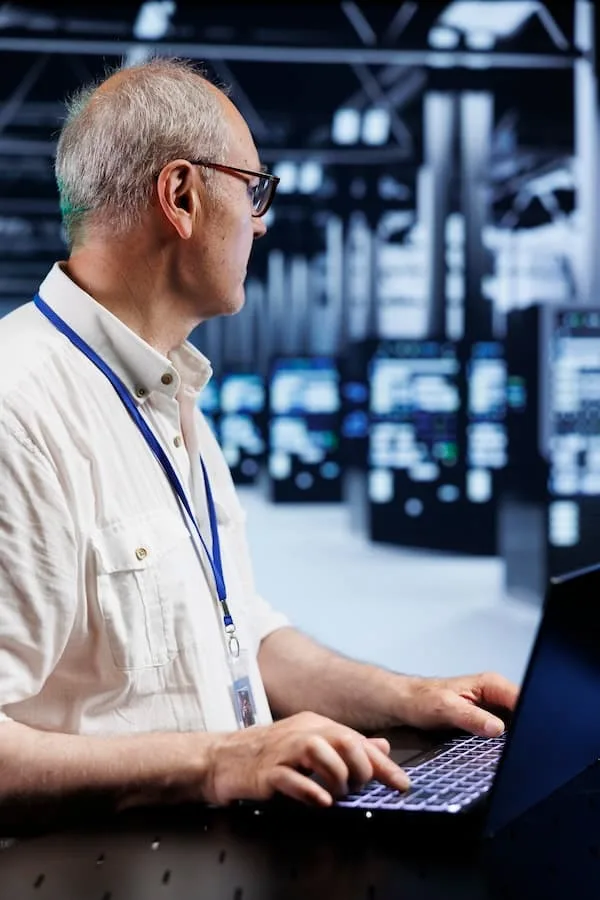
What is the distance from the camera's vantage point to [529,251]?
5.21m

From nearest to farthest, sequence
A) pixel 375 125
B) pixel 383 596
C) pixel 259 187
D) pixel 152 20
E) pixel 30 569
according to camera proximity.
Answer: pixel 30 569
pixel 259 187
pixel 152 20
pixel 375 125
pixel 383 596

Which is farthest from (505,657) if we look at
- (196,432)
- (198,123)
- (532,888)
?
(532,888)

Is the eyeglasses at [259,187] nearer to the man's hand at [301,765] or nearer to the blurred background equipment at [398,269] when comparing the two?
the man's hand at [301,765]

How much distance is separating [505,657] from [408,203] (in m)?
2.05

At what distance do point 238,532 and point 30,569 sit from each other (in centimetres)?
52

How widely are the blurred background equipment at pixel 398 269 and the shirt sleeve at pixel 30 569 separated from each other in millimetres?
3633

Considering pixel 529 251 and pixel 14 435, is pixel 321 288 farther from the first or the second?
pixel 14 435

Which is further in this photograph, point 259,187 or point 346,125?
point 346,125

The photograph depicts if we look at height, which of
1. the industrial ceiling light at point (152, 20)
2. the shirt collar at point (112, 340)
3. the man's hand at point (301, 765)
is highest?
the industrial ceiling light at point (152, 20)

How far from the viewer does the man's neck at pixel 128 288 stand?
1.40 m

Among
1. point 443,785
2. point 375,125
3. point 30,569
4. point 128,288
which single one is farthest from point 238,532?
point 375,125

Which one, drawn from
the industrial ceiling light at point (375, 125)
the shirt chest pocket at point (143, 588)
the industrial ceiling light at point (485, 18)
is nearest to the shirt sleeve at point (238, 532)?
the shirt chest pocket at point (143, 588)

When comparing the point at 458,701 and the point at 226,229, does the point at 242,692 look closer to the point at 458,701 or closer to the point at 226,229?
the point at 458,701

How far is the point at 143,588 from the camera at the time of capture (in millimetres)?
1244
